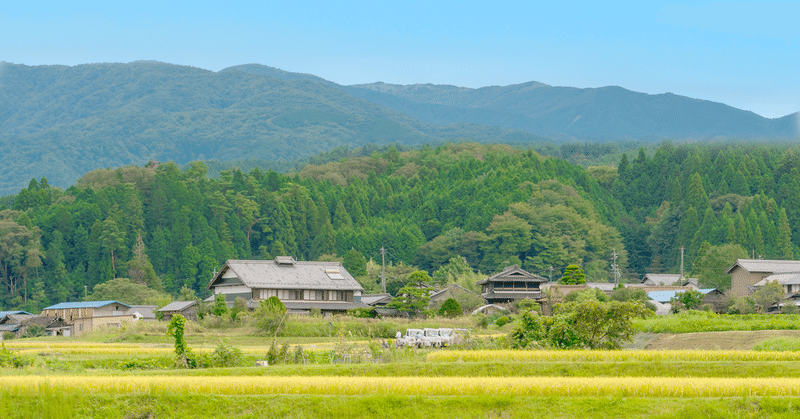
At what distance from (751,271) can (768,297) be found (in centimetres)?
987

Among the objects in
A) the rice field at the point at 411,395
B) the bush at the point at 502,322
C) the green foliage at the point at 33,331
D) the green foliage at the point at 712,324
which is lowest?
the green foliage at the point at 33,331

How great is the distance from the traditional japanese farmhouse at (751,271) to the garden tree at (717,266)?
1433 millimetres

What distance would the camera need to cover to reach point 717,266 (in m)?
73.0

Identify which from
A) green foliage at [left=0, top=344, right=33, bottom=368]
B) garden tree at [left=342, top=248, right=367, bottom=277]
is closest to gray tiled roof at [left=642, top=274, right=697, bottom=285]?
garden tree at [left=342, top=248, right=367, bottom=277]

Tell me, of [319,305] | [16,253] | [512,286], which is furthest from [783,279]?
[16,253]

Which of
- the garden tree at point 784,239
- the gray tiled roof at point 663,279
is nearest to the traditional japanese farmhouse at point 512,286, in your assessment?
the gray tiled roof at point 663,279

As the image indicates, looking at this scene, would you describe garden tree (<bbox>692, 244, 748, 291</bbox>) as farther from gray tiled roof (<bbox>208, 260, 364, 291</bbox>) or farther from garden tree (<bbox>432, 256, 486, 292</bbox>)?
gray tiled roof (<bbox>208, 260, 364, 291</bbox>)

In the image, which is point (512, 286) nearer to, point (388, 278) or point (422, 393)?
point (388, 278)

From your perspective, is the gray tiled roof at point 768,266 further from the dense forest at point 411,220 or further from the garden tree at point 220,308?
the garden tree at point 220,308

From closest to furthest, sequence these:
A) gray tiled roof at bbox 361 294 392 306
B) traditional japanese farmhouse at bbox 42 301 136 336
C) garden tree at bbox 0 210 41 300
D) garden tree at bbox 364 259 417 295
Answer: gray tiled roof at bbox 361 294 392 306 → traditional japanese farmhouse at bbox 42 301 136 336 → garden tree at bbox 364 259 417 295 → garden tree at bbox 0 210 41 300

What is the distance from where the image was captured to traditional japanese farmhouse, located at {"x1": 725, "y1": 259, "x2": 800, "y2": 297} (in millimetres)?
62750

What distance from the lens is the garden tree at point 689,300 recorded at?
52812mm

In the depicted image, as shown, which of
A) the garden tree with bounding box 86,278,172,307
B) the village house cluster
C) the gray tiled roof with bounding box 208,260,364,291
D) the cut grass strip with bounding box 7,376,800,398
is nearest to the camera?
the cut grass strip with bounding box 7,376,800,398

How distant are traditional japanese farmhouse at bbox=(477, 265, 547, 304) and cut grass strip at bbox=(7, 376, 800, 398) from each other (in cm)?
4673
